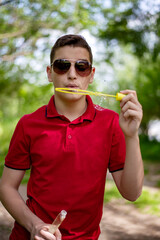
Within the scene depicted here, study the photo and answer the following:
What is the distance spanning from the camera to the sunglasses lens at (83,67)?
1.79m

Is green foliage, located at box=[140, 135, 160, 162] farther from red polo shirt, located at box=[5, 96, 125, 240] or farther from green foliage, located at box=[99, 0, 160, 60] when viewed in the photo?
red polo shirt, located at box=[5, 96, 125, 240]

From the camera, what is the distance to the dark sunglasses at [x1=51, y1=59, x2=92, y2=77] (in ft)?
5.87

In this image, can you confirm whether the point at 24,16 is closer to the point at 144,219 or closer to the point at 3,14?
the point at 3,14

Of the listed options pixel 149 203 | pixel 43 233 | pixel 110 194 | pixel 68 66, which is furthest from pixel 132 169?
pixel 110 194

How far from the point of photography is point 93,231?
5.72ft

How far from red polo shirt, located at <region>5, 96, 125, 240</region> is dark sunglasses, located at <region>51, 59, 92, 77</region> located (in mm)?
224

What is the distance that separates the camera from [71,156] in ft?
5.48

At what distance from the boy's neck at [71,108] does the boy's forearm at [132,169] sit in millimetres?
385

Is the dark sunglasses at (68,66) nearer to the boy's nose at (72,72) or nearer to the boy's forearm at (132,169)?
the boy's nose at (72,72)

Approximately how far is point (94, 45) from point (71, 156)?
11.3 meters

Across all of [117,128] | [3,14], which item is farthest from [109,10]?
Result: [117,128]

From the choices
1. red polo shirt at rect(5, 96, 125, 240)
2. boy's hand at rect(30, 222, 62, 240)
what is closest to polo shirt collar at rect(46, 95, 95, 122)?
red polo shirt at rect(5, 96, 125, 240)

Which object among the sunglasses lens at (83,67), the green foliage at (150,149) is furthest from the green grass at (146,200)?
the green foliage at (150,149)

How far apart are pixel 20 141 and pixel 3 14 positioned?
9421 mm
